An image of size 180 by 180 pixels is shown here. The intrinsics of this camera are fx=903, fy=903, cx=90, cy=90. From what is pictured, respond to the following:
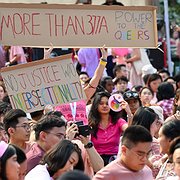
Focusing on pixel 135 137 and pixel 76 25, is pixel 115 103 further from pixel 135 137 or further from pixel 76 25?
pixel 135 137

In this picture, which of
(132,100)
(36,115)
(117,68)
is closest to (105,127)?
(36,115)

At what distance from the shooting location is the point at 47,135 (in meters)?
8.21

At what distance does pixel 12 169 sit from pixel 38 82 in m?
3.59

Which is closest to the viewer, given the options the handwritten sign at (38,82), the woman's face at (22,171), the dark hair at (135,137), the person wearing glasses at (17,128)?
the woman's face at (22,171)

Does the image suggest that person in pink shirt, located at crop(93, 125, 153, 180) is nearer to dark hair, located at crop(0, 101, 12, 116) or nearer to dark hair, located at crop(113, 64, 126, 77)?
dark hair, located at crop(0, 101, 12, 116)

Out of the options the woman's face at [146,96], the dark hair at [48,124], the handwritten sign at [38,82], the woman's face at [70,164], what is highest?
the handwritten sign at [38,82]

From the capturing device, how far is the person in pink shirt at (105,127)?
10500mm

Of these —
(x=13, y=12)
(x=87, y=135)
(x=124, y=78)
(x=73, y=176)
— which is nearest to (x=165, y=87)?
(x=124, y=78)

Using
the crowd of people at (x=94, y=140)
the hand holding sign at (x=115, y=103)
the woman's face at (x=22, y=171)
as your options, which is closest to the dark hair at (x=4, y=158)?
the crowd of people at (x=94, y=140)

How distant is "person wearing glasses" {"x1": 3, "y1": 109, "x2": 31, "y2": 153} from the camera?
884 centimetres

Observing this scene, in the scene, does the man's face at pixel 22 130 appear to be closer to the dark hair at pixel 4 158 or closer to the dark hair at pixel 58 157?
the dark hair at pixel 58 157

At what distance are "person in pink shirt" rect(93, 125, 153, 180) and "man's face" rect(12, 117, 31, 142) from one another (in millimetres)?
1808

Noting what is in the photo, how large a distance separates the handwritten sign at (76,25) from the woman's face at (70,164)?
3227mm

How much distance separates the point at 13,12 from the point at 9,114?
5.43 feet
